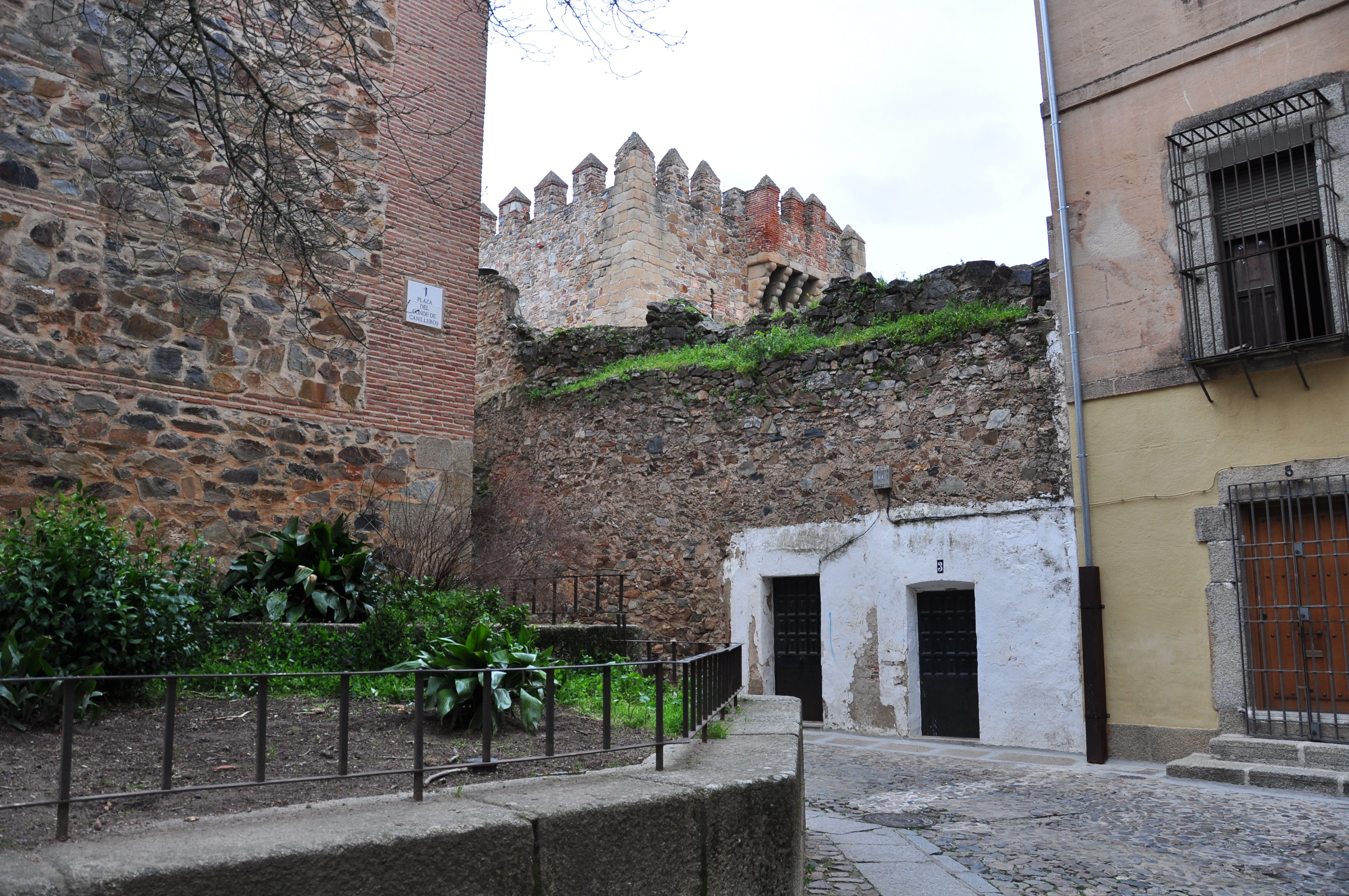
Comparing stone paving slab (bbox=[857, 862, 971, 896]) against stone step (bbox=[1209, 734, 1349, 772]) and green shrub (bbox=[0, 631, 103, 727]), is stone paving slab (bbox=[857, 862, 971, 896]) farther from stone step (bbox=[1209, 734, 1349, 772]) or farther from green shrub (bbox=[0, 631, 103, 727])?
stone step (bbox=[1209, 734, 1349, 772])

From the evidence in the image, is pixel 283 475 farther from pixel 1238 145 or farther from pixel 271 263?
pixel 1238 145

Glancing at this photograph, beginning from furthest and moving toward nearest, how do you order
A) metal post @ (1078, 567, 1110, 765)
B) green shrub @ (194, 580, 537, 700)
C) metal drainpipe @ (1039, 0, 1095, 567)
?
metal drainpipe @ (1039, 0, 1095, 567) → metal post @ (1078, 567, 1110, 765) → green shrub @ (194, 580, 537, 700)

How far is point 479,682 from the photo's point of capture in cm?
422

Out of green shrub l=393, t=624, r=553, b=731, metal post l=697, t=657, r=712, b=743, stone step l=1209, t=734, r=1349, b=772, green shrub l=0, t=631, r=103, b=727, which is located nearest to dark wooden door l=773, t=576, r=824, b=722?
stone step l=1209, t=734, r=1349, b=772

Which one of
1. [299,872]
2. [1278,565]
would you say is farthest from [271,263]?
[1278,565]

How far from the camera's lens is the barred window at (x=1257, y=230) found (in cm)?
739

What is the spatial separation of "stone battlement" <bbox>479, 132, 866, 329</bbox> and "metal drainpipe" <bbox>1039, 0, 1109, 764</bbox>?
881cm

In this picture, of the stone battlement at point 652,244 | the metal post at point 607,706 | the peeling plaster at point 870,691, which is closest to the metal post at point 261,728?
the metal post at point 607,706

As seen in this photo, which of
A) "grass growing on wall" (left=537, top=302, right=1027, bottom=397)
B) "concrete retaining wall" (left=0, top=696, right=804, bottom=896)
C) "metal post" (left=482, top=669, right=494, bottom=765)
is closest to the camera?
"concrete retaining wall" (left=0, top=696, right=804, bottom=896)

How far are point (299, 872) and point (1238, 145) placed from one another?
28.1 ft

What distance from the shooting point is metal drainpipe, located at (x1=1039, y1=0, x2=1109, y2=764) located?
7.96 m

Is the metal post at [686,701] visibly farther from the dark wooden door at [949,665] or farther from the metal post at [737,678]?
the dark wooden door at [949,665]

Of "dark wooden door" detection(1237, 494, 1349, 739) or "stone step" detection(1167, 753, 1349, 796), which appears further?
"dark wooden door" detection(1237, 494, 1349, 739)

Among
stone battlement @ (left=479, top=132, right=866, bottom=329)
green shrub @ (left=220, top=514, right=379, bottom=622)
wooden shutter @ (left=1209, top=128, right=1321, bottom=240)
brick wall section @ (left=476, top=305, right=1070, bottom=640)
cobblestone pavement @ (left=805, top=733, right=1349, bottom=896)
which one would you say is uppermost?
stone battlement @ (left=479, top=132, right=866, bottom=329)
